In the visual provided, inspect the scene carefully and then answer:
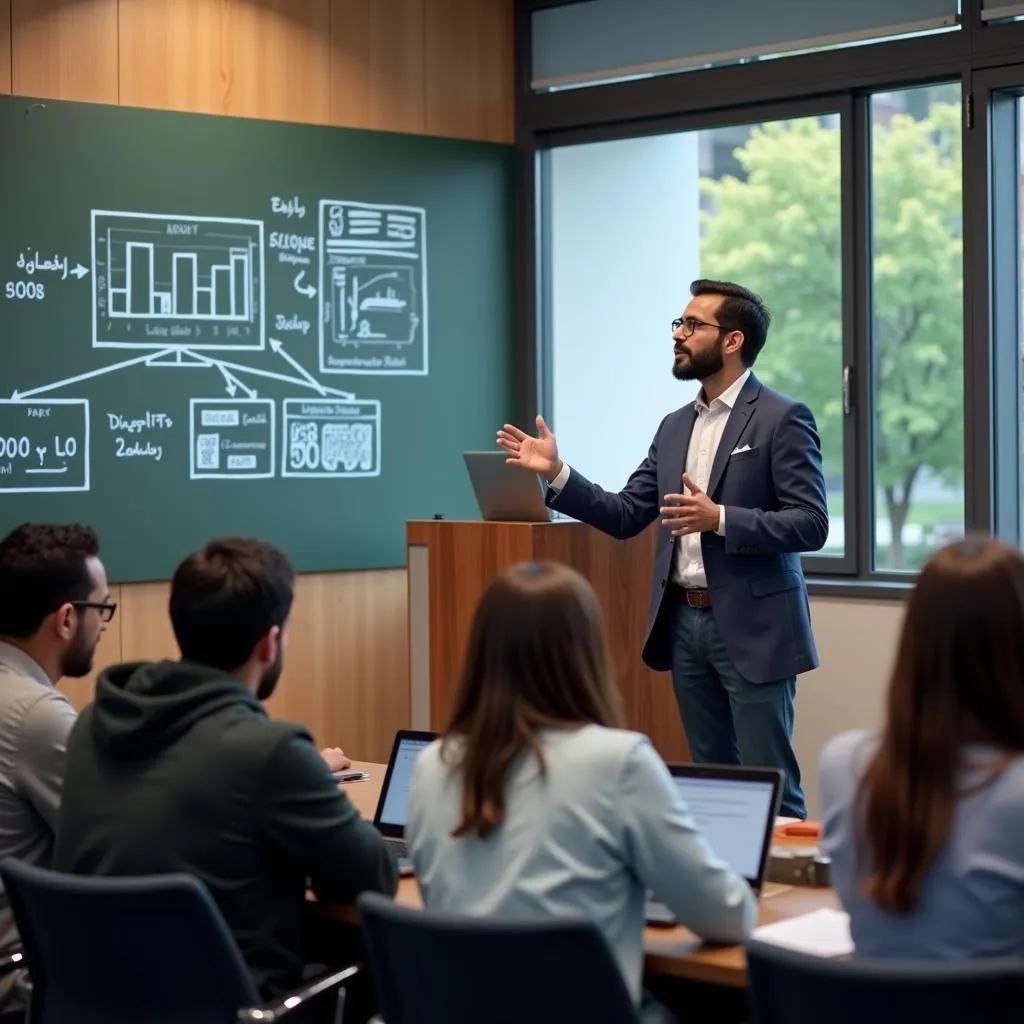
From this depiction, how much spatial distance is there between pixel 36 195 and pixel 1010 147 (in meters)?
3.13

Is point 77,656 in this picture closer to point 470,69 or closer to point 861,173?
point 861,173

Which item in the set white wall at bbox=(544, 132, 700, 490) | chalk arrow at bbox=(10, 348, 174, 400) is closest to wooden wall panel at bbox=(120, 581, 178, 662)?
chalk arrow at bbox=(10, 348, 174, 400)

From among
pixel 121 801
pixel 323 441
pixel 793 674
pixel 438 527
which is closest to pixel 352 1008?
pixel 121 801

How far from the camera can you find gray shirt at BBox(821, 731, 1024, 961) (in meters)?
1.95

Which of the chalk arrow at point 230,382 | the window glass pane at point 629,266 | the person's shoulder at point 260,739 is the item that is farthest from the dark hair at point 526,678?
the window glass pane at point 629,266

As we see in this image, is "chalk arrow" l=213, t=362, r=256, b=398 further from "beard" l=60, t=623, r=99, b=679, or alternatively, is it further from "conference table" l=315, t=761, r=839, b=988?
"conference table" l=315, t=761, r=839, b=988

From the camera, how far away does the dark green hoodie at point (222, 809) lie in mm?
2432

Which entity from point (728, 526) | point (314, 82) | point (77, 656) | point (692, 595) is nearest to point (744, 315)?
point (728, 526)

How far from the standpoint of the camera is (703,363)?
4.54 m

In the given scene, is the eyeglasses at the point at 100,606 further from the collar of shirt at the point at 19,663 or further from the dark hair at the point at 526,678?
the dark hair at the point at 526,678

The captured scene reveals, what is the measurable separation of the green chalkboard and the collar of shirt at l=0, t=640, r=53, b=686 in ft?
7.28

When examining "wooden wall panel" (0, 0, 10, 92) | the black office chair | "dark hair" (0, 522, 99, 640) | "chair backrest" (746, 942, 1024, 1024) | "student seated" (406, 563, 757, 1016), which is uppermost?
"wooden wall panel" (0, 0, 10, 92)

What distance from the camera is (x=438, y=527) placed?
540 cm

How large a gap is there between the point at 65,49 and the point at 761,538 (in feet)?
9.20
